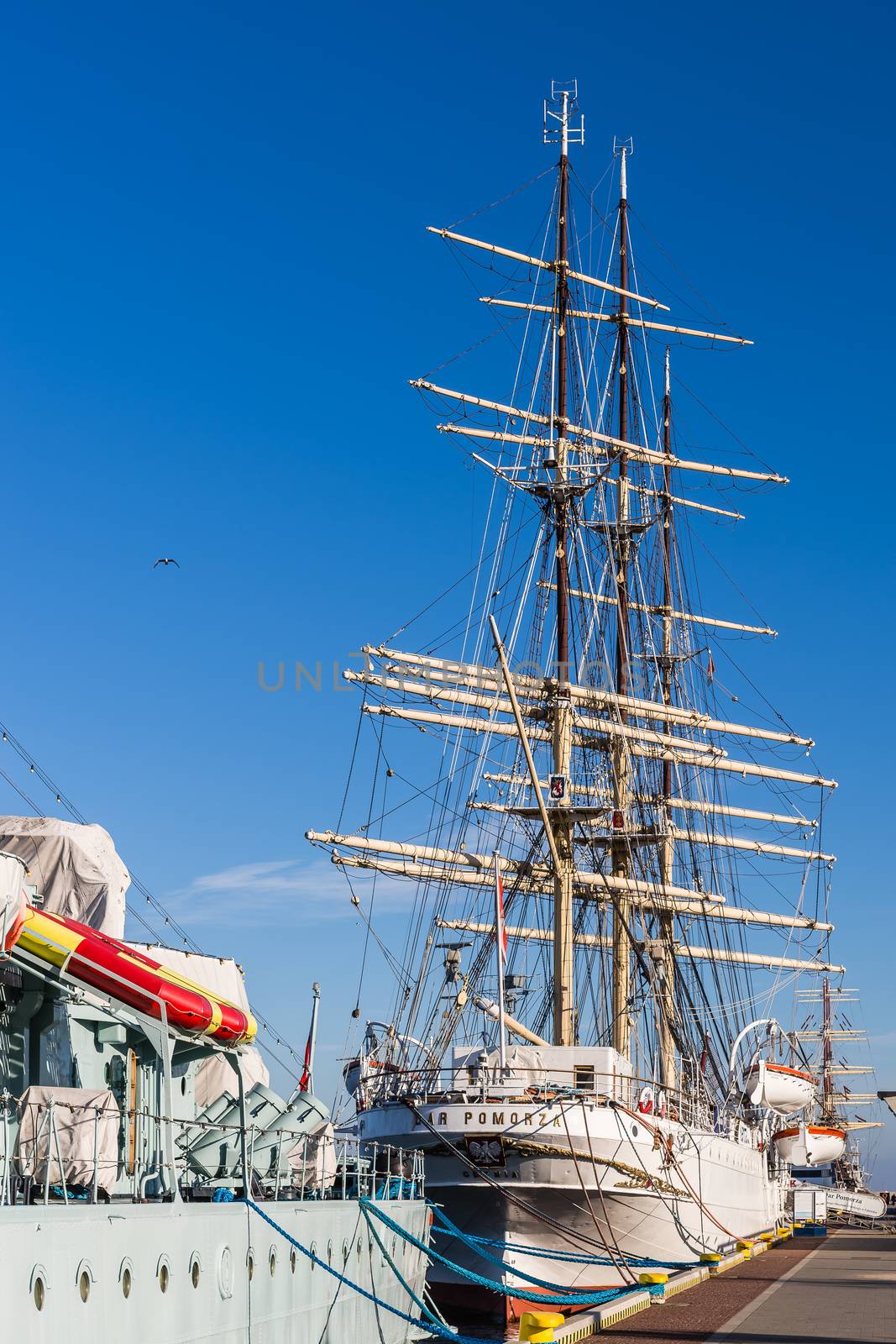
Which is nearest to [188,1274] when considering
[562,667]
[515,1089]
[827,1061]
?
[515,1089]

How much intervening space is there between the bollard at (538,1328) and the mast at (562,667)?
22.0 m

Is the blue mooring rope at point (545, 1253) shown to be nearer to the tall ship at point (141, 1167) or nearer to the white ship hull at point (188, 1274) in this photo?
the tall ship at point (141, 1167)

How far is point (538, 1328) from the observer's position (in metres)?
20.5

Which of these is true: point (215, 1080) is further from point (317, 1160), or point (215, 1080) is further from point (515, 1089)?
point (515, 1089)

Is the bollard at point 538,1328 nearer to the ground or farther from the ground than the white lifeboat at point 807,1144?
nearer to the ground

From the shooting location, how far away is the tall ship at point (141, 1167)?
13.8m

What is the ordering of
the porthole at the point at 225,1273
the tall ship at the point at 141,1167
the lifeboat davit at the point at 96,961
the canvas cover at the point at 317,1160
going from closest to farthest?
the tall ship at the point at 141,1167, the porthole at the point at 225,1273, the lifeboat davit at the point at 96,961, the canvas cover at the point at 317,1160

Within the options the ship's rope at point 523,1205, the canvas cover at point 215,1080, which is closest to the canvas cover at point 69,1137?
the canvas cover at point 215,1080

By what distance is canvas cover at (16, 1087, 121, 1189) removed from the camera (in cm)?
1562

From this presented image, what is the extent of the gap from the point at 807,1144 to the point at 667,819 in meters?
23.7

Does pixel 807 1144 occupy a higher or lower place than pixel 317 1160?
higher

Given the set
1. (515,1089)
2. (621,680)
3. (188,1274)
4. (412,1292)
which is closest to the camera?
(188,1274)

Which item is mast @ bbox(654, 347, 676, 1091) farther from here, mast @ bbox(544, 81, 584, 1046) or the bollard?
the bollard

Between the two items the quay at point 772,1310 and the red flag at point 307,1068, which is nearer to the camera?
the quay at point 772,1310
